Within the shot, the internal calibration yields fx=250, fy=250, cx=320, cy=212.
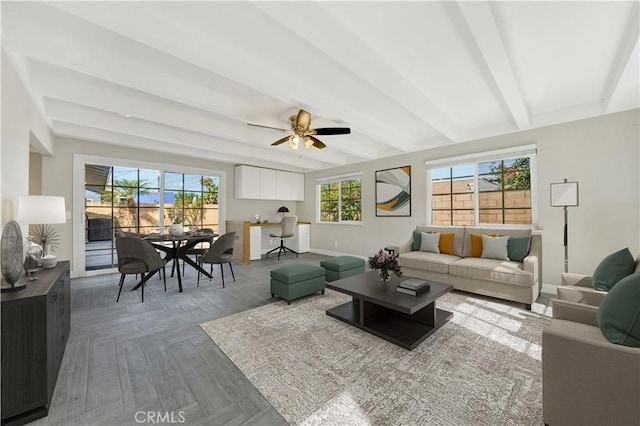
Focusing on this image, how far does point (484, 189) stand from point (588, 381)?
375 cm

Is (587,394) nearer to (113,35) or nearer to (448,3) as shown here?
(448,3)

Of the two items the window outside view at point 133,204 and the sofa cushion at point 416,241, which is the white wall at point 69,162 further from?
the sofa cushion at point 416,241

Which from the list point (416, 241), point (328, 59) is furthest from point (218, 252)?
point (416, 241)

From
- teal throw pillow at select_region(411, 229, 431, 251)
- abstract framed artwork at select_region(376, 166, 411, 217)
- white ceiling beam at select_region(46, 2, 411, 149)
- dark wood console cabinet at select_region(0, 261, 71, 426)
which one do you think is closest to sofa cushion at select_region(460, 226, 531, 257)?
teal throw pillow at select_region(411, 229, 431, 251)

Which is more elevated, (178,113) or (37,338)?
(178,113)

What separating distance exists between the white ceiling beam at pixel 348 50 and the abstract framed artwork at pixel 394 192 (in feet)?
6.83

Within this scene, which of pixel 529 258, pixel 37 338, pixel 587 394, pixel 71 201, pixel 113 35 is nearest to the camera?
pixel 587 394

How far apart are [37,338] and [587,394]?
9.89 feet

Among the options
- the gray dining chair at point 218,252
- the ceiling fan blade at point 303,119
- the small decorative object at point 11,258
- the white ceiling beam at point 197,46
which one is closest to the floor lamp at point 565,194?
the white ceiling beam at point 197,46

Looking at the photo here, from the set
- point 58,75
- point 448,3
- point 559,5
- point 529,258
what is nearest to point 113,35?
point 58,75

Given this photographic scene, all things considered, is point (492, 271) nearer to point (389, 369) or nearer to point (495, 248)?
point (495, 248)

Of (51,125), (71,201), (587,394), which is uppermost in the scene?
(51,125)

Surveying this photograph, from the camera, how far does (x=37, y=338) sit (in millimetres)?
1482

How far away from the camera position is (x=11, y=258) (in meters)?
1.56
